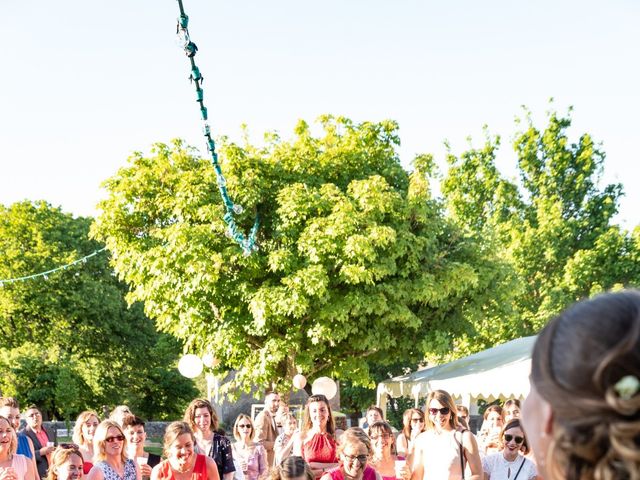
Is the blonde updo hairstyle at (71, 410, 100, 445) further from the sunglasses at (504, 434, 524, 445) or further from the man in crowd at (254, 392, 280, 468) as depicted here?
the sunglasses at (504, 434, 524, 445)

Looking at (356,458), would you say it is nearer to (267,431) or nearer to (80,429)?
(80,429)

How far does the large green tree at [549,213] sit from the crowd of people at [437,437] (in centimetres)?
2475

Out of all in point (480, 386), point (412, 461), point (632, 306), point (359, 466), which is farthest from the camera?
point (480, 386)

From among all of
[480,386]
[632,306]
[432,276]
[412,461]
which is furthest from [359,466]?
[432,276]

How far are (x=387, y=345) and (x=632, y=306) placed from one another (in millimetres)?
23973

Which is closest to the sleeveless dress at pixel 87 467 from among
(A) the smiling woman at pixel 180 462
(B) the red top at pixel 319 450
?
(A) the smiling woman at pixel 180 462

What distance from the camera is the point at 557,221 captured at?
37969 mm

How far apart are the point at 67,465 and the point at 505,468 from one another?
3380 mm

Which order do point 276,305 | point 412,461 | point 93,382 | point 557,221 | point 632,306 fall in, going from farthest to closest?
point 93,382 → point 557,221 → point 276,305 → point 412,461 → point 632,306

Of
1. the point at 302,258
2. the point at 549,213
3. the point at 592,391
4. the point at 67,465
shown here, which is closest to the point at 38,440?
the point at 67,465

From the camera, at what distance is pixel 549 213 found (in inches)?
1539

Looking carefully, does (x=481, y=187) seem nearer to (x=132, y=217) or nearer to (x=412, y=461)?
(x=132, y=217)

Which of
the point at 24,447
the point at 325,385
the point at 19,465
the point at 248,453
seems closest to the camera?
the point at 19,465

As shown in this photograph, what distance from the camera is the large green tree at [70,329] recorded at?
3925 cm
